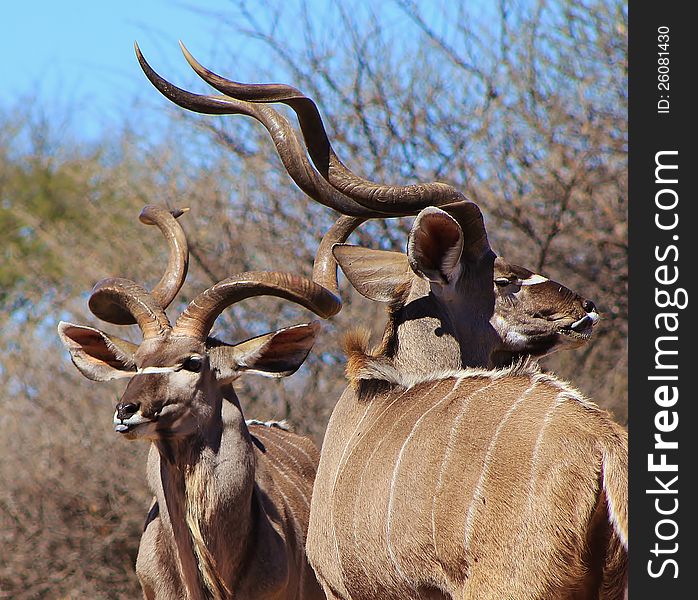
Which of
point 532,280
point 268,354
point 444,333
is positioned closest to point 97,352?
point 268,354

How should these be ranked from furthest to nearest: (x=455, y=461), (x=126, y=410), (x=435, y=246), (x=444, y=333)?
(x=126, y=410) → (x=444, y=333) → (x=435, y=246) → (x=455, y=461)

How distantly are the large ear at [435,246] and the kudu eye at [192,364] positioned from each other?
117cm

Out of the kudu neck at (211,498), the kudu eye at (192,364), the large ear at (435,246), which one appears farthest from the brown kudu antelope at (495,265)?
the kudu neck at (211,498)

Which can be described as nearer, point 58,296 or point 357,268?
point 357,268

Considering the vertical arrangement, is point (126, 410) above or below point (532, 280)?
below

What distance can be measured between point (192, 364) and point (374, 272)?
0.91 m

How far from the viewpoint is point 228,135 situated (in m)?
8.98

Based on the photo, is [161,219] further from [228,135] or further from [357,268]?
[228,135]

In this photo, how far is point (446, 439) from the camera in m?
2.96

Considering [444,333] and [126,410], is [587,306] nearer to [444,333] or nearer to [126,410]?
[444,333]

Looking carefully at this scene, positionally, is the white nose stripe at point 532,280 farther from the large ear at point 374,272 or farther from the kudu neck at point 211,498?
the kudu neck at point 211,498

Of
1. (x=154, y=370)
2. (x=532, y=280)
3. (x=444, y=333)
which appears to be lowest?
(x=154, y=370)
